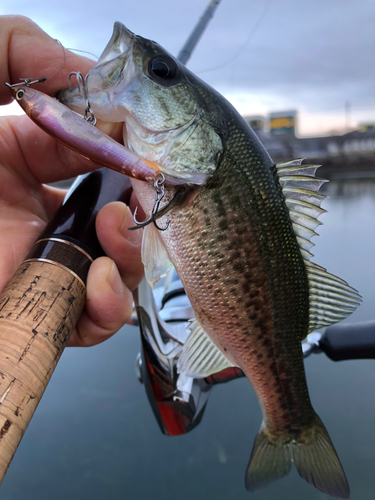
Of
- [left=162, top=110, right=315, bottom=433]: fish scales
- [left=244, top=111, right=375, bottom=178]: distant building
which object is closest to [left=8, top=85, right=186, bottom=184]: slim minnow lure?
[left=162, top=110, right=315, bottom=433]: fish scales

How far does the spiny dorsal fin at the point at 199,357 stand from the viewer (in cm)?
94

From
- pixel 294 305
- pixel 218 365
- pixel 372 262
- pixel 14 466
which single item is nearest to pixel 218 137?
pixel 294 305

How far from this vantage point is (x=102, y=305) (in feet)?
2.92

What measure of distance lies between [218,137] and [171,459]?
136cm

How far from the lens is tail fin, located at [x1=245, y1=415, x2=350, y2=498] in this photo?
0.93m

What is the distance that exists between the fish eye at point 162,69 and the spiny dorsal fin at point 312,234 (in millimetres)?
331

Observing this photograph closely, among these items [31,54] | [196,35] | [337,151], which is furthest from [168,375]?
[337,151]

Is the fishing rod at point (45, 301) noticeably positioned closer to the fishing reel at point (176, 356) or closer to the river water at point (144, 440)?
the fishing reel at point (176, 356)

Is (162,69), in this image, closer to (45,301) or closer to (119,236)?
(119,236)

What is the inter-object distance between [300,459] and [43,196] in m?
1.16

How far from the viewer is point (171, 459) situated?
1467mm

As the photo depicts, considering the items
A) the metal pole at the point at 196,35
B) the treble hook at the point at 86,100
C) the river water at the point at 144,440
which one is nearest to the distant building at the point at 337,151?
the metal pole at the point at 196,35

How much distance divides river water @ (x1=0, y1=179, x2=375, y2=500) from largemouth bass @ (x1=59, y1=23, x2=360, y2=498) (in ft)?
1.81

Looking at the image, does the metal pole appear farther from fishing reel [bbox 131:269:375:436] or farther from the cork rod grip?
the cork rod grip
